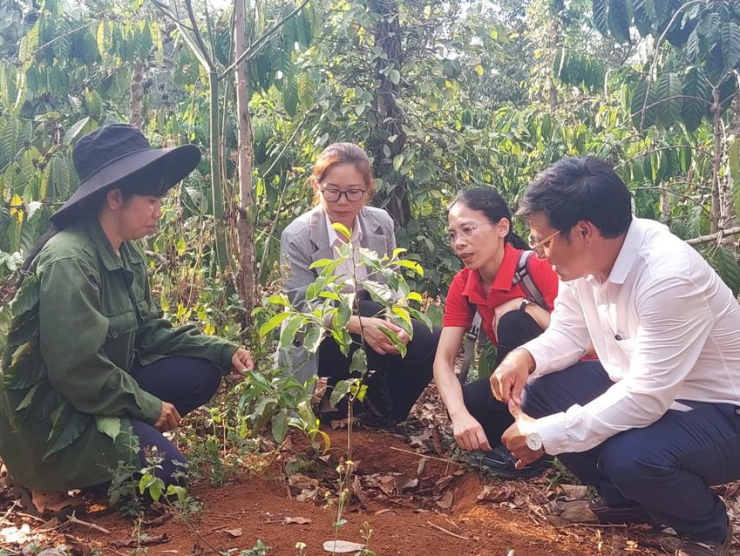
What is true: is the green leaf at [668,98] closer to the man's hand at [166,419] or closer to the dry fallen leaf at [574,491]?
the dry fallen leaf at [574,491]

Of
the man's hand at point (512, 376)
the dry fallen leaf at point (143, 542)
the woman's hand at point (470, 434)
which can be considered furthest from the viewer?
the woman's hand at point (470, 434)

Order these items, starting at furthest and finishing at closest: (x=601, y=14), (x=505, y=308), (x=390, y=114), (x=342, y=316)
Result: (x=390, y=114), (x=601, y=14), (x=505, y=308), (x=342, y=316)

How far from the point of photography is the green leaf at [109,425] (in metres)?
2.29

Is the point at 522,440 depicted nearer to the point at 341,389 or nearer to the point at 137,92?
the point at 341,389

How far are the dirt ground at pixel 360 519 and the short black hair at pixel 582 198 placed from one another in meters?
0.97

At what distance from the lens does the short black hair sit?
2.10 metres

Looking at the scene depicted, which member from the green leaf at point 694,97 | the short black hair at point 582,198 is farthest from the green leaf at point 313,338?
the green leaf at point 694,97

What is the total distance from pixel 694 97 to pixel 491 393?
1708mm

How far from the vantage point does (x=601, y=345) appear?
2.38 m

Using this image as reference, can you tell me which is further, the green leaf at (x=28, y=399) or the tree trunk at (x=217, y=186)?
the tree trunk at (x=217, y=186)

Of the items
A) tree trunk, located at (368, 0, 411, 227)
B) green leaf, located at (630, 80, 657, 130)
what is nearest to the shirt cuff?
green leaf, located at (630, 80, 657, 130)

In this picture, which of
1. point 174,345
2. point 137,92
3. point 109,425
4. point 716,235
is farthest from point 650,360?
point 137,92

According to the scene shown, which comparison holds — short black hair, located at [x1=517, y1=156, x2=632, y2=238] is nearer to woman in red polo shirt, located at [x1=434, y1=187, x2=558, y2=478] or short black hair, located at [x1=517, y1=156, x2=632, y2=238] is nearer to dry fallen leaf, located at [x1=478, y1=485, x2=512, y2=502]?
woman in red polo shirt, located at [x1=434, y1=187, x2=558, y2=478]

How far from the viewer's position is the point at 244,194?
3361 mm
